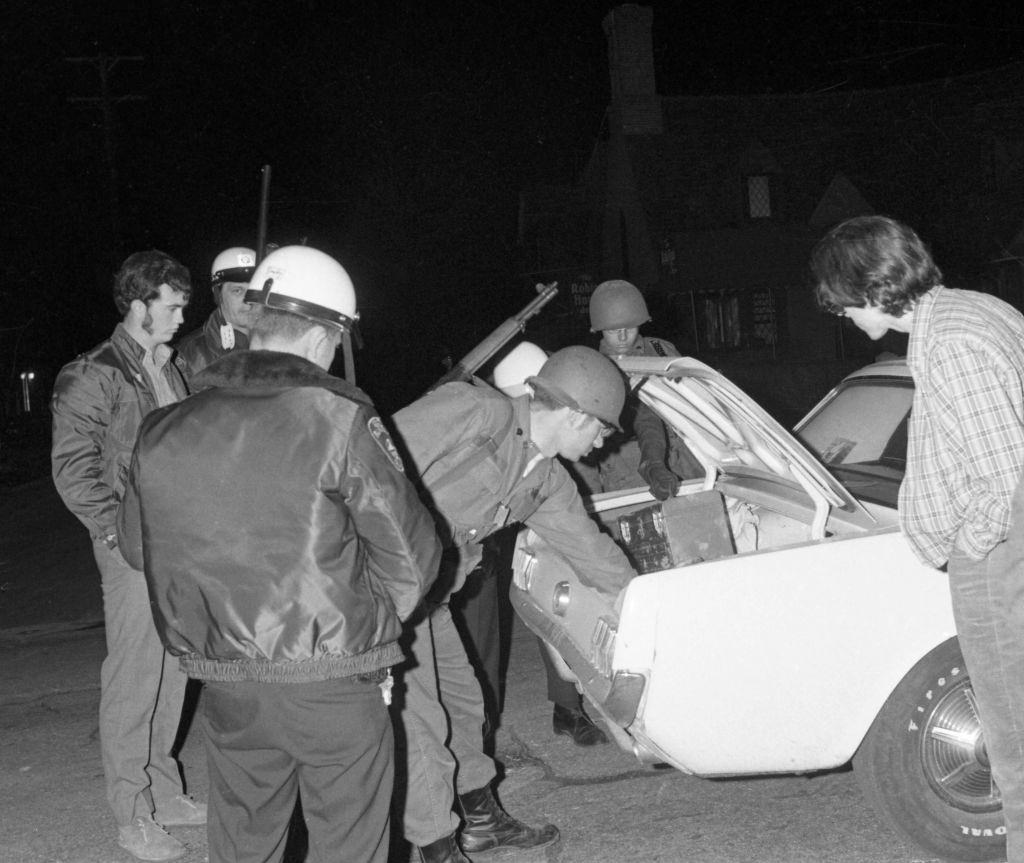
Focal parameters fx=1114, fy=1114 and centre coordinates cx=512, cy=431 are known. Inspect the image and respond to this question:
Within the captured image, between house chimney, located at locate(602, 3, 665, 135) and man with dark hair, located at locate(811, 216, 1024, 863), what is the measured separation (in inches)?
1085

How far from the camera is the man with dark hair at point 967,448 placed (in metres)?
2.88

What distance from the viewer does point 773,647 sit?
3477 millimetres

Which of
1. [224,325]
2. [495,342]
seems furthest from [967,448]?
[224,325]

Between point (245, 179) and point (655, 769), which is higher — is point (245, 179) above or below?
above

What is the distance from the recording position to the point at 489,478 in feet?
12.4

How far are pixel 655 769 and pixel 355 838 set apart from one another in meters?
2.25

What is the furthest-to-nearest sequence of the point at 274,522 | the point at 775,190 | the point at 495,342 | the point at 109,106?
1. the point at 775,190
2. the point at 109,106
3. the point at 495,342
4. the point at 274,522

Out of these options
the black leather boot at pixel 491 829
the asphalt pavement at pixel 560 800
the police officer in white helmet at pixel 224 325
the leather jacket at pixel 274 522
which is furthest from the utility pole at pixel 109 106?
the leather jacket at pixel 274 522

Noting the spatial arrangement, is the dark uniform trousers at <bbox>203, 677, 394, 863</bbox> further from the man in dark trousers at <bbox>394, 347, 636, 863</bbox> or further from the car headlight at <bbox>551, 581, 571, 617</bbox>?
the car headlight at <bbox>551, 581, 571, 617</bbox>

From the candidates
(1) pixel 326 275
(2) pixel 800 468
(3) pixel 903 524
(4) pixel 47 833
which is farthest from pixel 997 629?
(4) pixel 47 833

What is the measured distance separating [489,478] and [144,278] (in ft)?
5.39

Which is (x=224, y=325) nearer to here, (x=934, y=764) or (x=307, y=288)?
(x=307, y=288)

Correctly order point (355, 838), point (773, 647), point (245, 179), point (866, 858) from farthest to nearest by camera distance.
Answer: point (245, 179), point (866, 858), point (773, 647), point (355, 838)

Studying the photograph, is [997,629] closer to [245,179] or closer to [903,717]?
[903,717]
